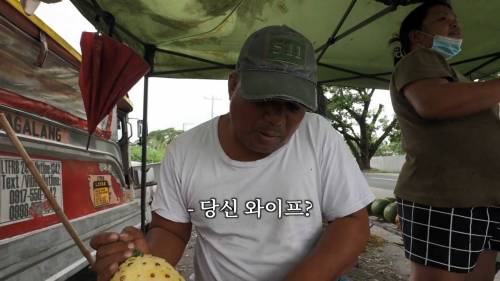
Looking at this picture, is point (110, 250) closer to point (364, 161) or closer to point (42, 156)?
point (42, 156)

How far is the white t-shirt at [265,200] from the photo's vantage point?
1307 mm

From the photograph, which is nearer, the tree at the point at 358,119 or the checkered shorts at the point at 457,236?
the checkered shorts at the point at 457,236

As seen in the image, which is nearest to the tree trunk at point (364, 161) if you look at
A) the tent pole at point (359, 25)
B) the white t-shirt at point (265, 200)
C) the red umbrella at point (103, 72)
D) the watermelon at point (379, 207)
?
the watermelon at point (379, 207)

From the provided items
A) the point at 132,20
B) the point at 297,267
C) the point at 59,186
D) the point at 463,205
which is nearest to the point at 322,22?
the point at 132,20

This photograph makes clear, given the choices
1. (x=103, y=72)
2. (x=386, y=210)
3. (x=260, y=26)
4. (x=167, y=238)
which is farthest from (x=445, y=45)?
(x=386, y=210)

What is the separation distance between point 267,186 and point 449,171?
3.15 feet

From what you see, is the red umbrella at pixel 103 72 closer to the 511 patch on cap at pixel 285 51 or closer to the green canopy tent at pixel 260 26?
the green canopy tent at pixel 260 26

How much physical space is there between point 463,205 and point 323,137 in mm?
815

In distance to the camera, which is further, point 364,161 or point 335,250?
point 364,161

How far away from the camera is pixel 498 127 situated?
1.85 metres

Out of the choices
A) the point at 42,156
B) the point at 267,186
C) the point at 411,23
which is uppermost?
the point at 411,23

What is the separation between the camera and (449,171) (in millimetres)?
1829

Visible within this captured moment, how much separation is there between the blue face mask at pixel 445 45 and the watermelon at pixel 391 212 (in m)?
4.65

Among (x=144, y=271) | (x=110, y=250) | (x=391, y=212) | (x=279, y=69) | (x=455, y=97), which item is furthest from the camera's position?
(x=391, y=212)
